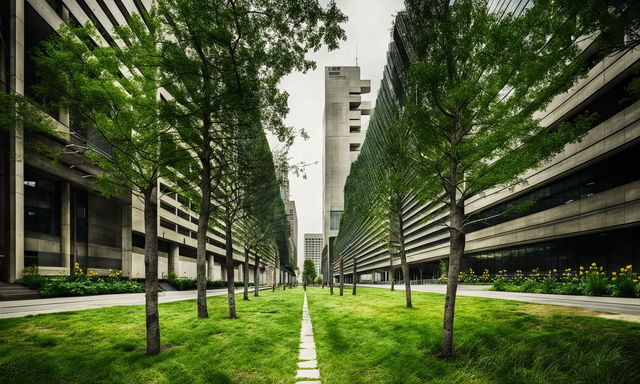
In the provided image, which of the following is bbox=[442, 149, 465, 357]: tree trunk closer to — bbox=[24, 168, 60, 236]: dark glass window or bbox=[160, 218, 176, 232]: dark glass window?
bbox=[24, 168, 60, 236]: dark glass window

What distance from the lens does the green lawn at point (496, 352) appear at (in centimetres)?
609

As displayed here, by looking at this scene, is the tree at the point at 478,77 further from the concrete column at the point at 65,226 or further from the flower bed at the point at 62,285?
the concrete column at the point at 65,226

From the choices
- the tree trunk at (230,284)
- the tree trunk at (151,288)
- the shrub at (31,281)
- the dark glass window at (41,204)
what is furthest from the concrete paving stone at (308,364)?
the dark glass window at (41,204)

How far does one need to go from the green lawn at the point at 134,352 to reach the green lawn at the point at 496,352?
1.48 m

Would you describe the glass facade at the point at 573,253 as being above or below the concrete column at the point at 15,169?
below

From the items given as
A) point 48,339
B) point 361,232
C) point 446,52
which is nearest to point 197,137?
point 48,339

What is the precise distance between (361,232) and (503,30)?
92.0 meters

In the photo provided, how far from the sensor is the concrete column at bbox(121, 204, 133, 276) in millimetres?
38147

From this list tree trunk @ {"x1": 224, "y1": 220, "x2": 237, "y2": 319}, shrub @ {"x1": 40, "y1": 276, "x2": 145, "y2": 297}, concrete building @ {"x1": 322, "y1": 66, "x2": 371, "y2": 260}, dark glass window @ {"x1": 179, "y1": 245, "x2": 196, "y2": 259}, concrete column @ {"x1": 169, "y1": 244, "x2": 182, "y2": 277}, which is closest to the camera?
tree trunk @ {"x1": 224, "y1": 220, "x2": 237, "y2": 319}

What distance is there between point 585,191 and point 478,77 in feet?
80.8

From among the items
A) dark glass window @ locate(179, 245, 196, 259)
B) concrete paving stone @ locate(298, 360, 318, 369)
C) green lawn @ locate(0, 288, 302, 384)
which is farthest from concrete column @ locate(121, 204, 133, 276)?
concrete paving stone @ locate(298, 360, 318, 369)

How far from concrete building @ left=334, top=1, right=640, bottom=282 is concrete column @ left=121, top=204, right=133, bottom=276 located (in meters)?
33.2

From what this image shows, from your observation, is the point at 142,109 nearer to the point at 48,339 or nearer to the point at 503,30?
the point at 48,339

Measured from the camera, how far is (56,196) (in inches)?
1098
